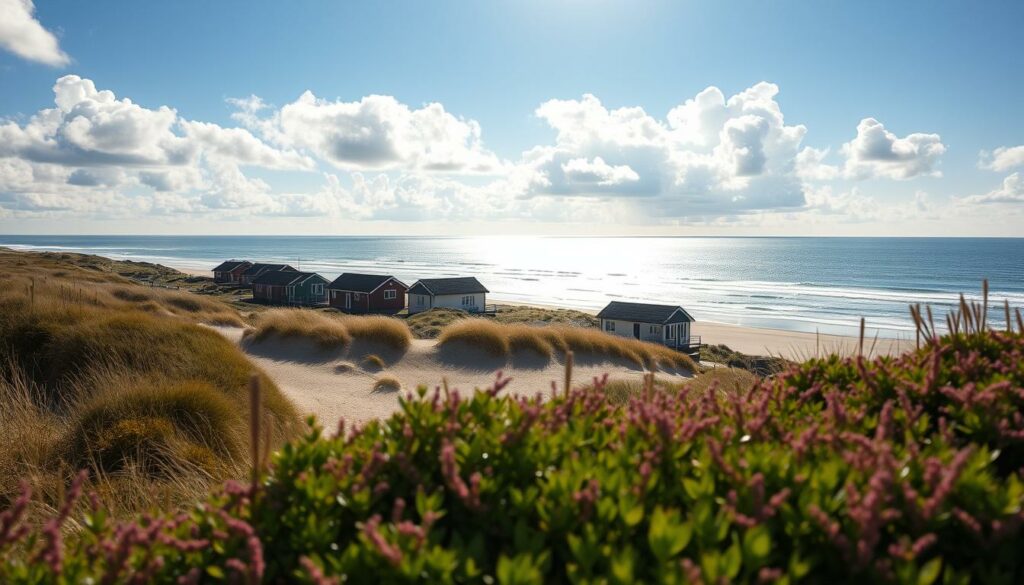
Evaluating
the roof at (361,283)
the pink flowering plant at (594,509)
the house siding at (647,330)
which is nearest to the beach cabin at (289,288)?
the roof at (361,283)

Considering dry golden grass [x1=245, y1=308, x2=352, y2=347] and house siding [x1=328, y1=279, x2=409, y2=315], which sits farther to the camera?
house siding [x1=328, y1=279, x2=409, y2=315]

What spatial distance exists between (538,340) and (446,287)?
38.5 metres

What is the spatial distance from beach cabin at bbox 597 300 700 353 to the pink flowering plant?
4389cm

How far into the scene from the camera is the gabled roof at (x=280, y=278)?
65.9 m

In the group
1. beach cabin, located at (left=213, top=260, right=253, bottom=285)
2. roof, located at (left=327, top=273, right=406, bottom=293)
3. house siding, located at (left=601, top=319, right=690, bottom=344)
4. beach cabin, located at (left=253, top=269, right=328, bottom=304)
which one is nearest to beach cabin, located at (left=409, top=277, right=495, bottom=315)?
roof, located at (left=327, top=273, right=406, bottom=293)

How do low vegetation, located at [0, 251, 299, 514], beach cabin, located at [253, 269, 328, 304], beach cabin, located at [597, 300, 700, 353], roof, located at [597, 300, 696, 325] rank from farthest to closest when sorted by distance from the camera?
1. beach cabin, located at [253, 269, 328, 304]
2. roof, located at [597, 300, 696, 325]
3. beach cabin, located at [597, 300, 700, 353]
4. low vegetation, located at [0, 251, 299, 514]

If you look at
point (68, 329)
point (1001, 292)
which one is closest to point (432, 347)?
point (68, 329)

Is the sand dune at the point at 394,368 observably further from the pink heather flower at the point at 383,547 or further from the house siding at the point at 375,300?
the house siding at the point at 375,300

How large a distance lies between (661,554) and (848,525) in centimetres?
67

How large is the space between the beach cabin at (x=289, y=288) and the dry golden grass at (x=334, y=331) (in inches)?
1694

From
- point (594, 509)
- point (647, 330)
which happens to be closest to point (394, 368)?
point (594, 509)

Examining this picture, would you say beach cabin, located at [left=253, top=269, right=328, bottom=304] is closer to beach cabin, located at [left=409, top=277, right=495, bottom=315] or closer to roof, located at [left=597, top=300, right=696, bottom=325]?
beach cabin, located at [left=409, top=277, right=495, bottom=315]

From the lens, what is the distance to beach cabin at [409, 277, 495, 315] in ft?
201

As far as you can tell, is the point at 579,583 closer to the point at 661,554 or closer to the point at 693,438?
the point at 661,554
